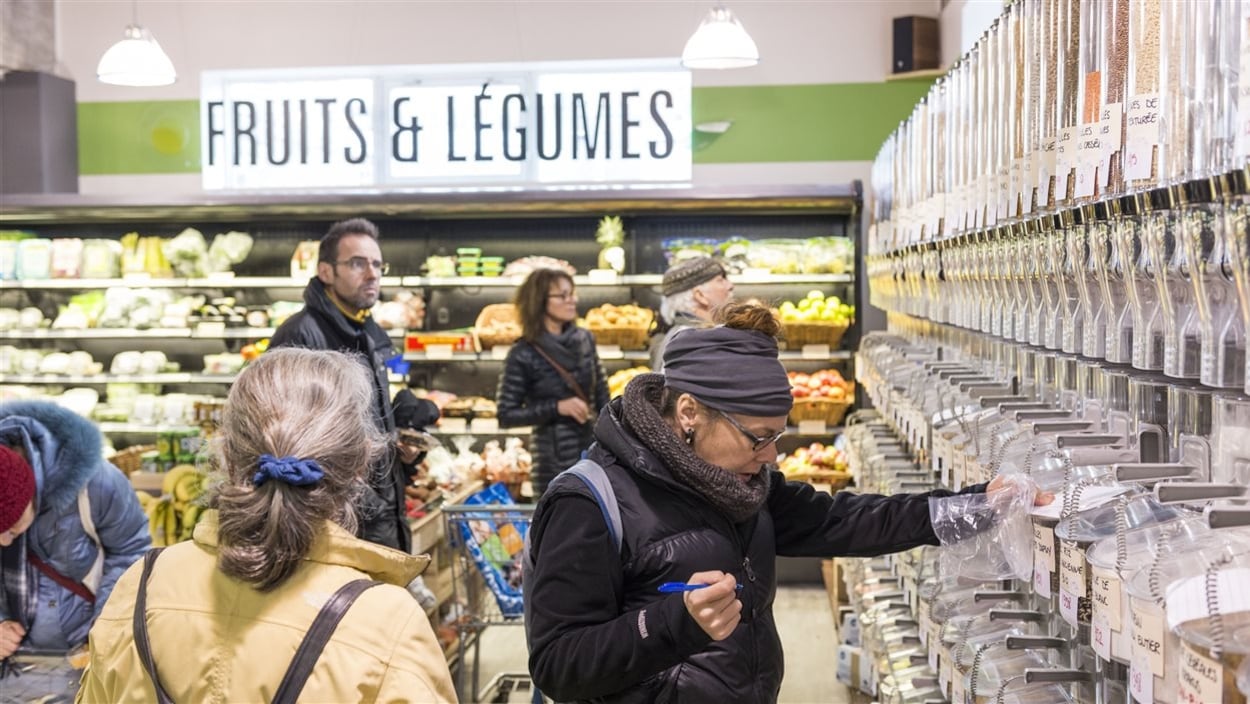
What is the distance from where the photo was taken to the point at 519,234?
7.65m

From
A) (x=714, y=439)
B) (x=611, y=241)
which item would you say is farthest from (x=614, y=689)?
(x=611, y=241)

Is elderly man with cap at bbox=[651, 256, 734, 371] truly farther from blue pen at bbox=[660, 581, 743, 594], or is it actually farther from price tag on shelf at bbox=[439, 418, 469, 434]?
price tag on shelf at bbox=[439, 418, 469, 434]

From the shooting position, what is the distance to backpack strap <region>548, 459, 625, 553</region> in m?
2.12

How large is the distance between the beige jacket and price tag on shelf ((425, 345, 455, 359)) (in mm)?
5421

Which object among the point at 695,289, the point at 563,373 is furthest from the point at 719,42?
the point at 695,289

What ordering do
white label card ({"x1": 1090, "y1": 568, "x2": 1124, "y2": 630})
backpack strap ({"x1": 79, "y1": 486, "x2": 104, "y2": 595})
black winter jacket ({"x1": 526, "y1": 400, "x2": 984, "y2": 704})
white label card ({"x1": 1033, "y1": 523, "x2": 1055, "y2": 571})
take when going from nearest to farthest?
1. white label card ({"x1": 1090, "y1": 568, "x2": 1124, "y2": 630})
2. white label card ({"x1": 1033, "y1": 523, "x2": 1055, "y2": 571})
3. black winter jacket ({"x1": 526, "y1": 400, "x2": 984, "y2": 704})
4. backpack strap ({"x1": 79, "y1": 486, "x2": 104, "y2": 595})

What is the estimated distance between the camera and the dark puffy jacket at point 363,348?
421 centimetres

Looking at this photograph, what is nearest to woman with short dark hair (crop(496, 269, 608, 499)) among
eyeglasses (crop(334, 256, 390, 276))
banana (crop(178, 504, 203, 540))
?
eyeglasses (crop(334, 256, 390, 276))

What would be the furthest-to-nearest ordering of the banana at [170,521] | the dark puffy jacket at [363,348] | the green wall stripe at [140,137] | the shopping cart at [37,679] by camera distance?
1. the green wall stripe at [140,137]
2. the banana at [170,521]
3. the dark puffy jacket at [363,348]
4. the shopping cart at [37,679]

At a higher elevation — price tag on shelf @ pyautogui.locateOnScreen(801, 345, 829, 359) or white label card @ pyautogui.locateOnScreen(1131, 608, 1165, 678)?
price tag on shelf @ pyautogui.locateOnScreen(801, 345, 829, 359)

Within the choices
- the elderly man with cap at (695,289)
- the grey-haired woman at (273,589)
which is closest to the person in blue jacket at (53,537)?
the grey-haired woman at (273,589)

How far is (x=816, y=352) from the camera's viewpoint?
6.91 meters

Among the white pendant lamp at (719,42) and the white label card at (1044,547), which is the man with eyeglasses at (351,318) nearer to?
the white pendant lamp at (719,42)

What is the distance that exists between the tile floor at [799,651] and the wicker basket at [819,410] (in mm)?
983
